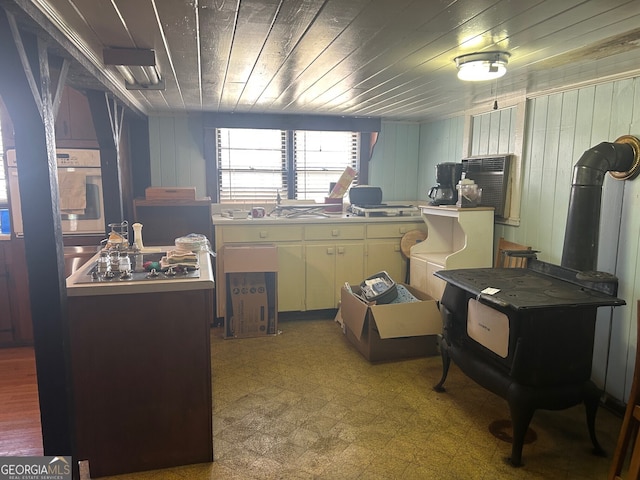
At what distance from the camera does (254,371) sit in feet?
9.97

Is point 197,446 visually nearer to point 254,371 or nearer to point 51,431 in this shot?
point 51,431

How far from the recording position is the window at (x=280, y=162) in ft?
14.9

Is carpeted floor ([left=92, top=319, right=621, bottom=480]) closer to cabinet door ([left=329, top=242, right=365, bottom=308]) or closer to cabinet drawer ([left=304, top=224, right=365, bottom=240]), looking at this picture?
cabinet door ([left=329, top=242, right=365, bottom=308])

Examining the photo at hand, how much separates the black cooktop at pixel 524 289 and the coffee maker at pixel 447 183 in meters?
1.12

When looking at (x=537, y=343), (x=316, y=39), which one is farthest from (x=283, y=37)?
(x=537, y=343)

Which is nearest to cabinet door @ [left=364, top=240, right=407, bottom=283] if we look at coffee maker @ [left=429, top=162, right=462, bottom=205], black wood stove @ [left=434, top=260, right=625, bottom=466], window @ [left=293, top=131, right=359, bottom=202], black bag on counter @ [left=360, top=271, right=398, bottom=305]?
black bag on counter @ [left=360, top=271, right=398, bottom=305]

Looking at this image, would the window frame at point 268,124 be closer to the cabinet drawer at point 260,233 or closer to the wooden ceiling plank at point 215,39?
the cabinet drawer at point 260,233

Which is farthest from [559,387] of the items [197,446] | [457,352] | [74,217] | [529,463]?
[74,217]

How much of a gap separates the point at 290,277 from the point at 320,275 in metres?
0.28

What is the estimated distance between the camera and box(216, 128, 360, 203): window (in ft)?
14.9

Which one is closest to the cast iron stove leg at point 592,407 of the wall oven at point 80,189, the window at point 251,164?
the window at point 251,164

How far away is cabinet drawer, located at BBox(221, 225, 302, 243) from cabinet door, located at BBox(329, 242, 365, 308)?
1.43ft

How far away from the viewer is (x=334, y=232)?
404cm

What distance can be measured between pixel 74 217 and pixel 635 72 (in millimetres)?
4023
